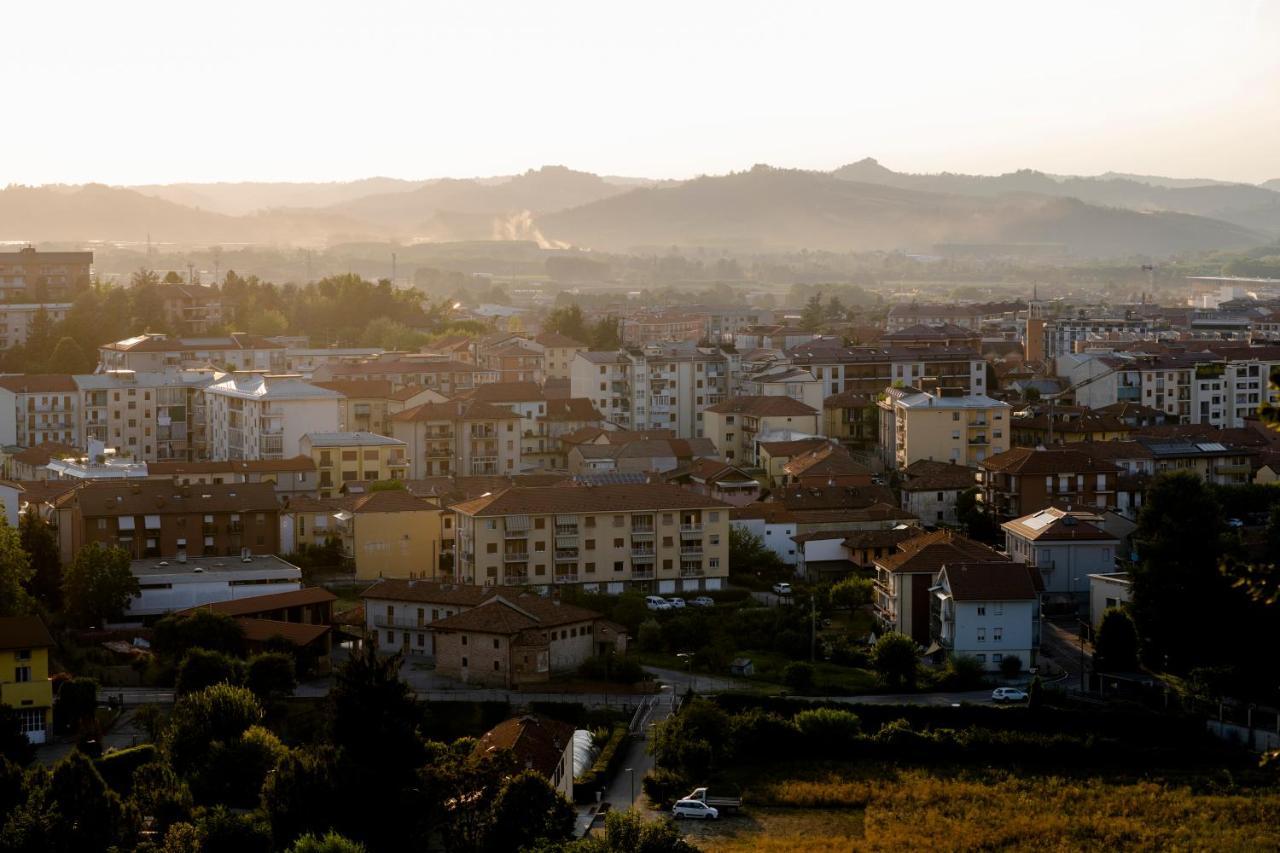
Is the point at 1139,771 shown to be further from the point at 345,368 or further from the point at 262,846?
the point at 345,368

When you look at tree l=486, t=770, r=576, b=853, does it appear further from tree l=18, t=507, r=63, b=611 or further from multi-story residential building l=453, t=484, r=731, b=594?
tree l=18, t=507, r=63, b=611

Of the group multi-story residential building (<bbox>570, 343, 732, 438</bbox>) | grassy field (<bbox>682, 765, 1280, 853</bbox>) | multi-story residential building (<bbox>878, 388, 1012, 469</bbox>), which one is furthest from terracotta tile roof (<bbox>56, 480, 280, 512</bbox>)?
multi-story residential building (<bbox>570, 343, 732, 438</bbox>)

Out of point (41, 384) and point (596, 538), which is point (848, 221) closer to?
point (41, 384)

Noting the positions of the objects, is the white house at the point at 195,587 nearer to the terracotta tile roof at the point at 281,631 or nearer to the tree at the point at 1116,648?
the terracotta tile roof at the point at 281,631

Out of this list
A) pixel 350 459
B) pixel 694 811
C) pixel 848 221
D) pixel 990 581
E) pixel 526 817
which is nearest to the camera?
pixel 526 817

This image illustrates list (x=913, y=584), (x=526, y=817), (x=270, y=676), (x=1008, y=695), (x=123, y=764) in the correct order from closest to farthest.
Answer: (x=526, y=817) → (x=123, y=764) → (x=270, y=676) → (x=1008, y=695) → (x=913, y=584)

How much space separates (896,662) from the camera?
15391 millimetres

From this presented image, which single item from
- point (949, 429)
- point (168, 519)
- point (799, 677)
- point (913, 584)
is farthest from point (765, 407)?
point (799, 677)

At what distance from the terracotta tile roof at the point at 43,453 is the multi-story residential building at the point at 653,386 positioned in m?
8.64

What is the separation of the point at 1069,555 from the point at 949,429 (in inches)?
250

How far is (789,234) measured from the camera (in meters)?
152

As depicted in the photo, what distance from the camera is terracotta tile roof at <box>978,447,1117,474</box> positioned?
21.3 m

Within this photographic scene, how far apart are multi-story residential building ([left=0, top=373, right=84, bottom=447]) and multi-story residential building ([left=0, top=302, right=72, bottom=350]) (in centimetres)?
599

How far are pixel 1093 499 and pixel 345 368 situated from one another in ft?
42.5
